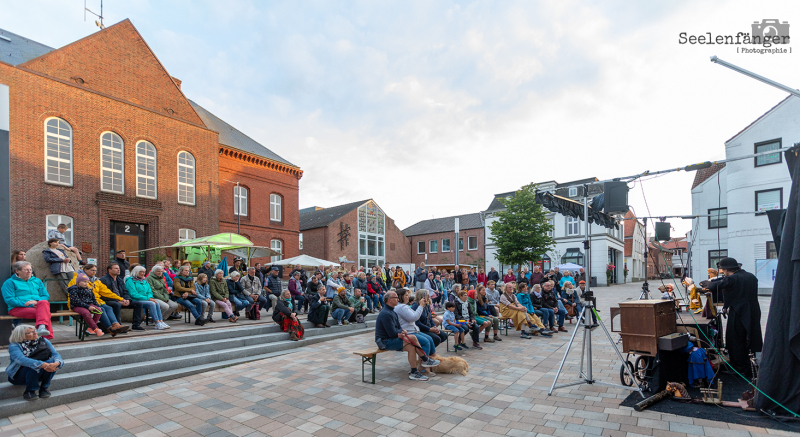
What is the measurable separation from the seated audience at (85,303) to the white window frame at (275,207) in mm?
22074

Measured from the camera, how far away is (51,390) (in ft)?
18.5

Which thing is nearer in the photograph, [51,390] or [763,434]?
[763,434]

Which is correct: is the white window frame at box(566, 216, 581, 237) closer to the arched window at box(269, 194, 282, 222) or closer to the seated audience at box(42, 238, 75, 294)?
the arched window at box(269, 194, 282, 222)

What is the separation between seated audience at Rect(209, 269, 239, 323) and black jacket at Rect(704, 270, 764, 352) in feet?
33.6

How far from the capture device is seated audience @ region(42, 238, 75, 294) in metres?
8.01

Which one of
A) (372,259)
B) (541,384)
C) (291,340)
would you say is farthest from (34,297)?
(372,259)

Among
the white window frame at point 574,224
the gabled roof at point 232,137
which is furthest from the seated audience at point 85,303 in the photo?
the white window frame at point 574,224

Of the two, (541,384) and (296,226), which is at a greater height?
(296,226)

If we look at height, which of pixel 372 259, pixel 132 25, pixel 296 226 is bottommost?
pixel 372 259

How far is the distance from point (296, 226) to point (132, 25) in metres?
15.8

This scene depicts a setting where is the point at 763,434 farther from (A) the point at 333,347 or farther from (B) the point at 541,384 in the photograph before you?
(A) the point at 333,347

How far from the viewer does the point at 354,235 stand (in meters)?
40.9

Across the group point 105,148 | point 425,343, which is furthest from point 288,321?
point 105,148

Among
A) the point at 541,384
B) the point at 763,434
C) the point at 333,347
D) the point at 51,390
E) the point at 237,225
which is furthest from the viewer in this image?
the point at 237,225
